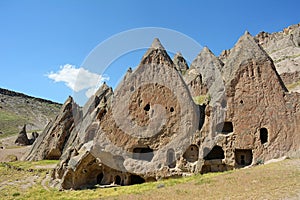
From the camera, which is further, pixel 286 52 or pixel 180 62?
pixel 286 52

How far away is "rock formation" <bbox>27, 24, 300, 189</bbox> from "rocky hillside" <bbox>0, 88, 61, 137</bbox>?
72473mm

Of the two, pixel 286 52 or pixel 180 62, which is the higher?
pixel 286 52

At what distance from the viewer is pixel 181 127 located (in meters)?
23.4

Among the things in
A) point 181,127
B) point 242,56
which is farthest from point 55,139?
point 242,56

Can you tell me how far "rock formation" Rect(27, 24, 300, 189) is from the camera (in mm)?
21828

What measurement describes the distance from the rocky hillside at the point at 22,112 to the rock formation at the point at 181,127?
7247cm

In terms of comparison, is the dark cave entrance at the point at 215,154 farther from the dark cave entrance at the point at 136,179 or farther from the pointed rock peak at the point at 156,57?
the pointed rock peak at the point at 156,57

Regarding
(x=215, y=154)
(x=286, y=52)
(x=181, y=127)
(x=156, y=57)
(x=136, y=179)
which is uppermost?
(x=286, y=52)

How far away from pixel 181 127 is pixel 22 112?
384ft

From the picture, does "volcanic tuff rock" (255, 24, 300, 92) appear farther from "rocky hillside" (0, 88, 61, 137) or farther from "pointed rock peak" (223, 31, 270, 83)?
"rocky hillside" (0, 88, 61, 137)

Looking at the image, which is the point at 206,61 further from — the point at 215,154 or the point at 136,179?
the point at 136,179

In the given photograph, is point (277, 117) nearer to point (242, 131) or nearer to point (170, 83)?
point (242, 131)

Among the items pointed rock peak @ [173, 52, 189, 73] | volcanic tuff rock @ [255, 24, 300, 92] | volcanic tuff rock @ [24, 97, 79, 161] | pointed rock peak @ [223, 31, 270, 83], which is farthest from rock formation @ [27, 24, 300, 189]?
pointed rock peak @ [173, 52, 189, 73]

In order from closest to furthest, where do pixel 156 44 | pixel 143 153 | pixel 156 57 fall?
1. pixel 143 153
2. pixel 156 57
3. pixel 156 44
